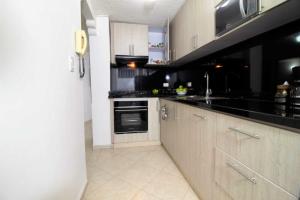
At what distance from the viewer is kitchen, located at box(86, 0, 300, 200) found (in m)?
0.78

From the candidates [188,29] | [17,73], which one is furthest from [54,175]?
[188,29]

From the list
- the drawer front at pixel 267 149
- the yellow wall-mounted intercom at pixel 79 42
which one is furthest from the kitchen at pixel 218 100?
the yellow wall-mounted intercom at pixel 79 42

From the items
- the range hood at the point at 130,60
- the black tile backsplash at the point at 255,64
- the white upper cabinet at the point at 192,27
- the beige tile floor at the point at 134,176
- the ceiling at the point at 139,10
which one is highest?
the ceiling at the point at 139,10

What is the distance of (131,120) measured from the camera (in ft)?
9.36

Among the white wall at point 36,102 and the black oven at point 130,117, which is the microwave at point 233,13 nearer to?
the white wall at point 36,102

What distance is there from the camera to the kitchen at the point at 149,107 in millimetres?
701

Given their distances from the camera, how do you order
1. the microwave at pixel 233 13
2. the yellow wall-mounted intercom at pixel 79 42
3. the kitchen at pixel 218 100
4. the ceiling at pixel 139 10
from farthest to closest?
Answer: the ceiling at pixel 139 10
the yellow wall-mounted intercom at pixel 79 42
the microwave at pixel 233 13
the kitchen at pixel 218 100

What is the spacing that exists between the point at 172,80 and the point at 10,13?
Result: 9.81 feet

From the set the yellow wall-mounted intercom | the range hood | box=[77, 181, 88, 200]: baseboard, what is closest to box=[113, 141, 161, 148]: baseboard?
box=[77, 181, 88, 200]: baseboard

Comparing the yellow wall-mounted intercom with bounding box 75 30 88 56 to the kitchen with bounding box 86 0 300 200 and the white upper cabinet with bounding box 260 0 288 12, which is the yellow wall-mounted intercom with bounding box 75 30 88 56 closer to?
the kitchen with bounding box 86 0 300 200

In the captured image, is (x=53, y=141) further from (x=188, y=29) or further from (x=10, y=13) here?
(x=188, y=29)

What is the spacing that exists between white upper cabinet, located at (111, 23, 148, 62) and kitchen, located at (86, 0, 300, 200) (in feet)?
0.06

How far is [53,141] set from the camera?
992mm

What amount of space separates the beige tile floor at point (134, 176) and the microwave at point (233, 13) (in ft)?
4.91
